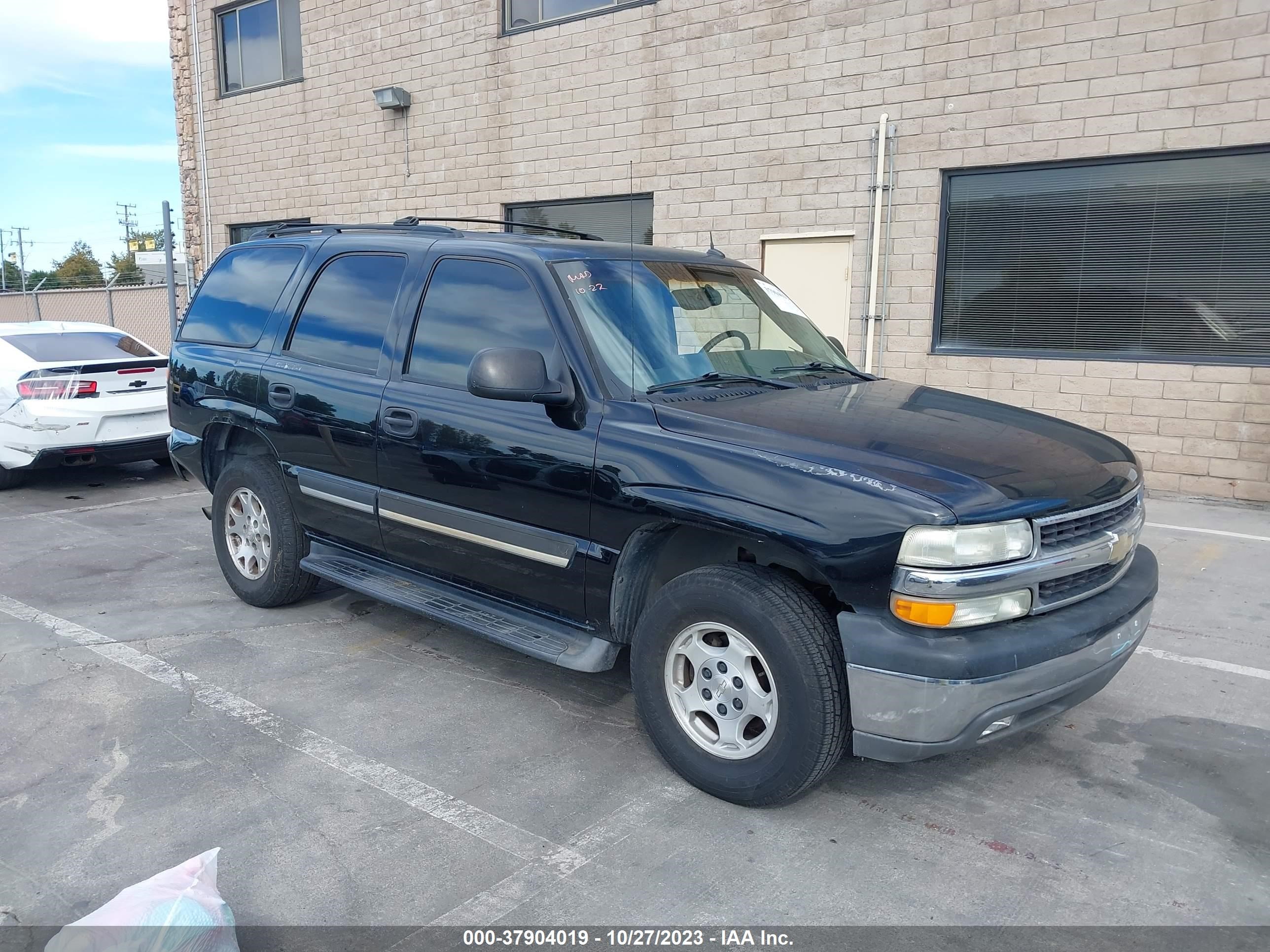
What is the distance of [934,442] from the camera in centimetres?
338

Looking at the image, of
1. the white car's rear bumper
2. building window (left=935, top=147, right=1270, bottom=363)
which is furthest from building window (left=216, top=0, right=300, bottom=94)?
building window (left=935, top=147, right=1270, bottom=363)

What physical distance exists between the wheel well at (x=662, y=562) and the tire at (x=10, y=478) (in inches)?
290

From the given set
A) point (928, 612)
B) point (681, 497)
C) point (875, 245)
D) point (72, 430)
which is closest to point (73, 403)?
point (72, 430)

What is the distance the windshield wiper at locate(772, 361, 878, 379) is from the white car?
670 centimetres

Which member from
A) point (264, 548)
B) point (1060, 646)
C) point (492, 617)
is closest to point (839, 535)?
point (1060, 646)

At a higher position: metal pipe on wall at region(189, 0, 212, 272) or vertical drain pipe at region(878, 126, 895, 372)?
metal pipe on wall at region(189, 0, 212, 272)

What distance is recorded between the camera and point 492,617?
13.6 feet

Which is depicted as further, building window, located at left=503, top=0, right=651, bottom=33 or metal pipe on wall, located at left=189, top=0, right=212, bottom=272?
metal pipe on wall, located at left=189, top=0, right=212, bottom=272

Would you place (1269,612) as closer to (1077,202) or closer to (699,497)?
(699,497)

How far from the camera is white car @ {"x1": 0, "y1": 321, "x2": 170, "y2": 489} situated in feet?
27.4

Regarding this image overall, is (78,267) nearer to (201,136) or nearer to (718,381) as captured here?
(201,136)

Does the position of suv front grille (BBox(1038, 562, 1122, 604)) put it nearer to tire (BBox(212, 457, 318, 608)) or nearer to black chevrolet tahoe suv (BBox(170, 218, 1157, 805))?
black chevrolet tahoe suv (BBox(170, 218, 1157, 805))

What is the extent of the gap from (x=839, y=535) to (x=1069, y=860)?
127cm

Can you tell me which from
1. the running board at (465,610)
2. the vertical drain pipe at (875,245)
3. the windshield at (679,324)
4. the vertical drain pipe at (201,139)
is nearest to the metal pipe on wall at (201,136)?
the vertical drain pipe at (201,139)
